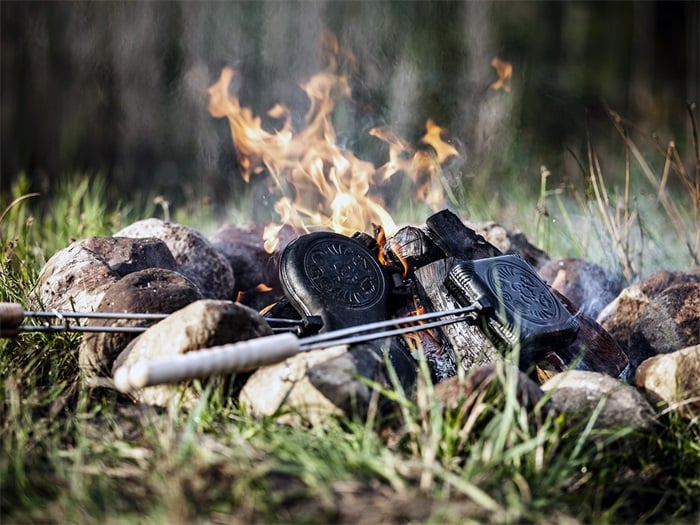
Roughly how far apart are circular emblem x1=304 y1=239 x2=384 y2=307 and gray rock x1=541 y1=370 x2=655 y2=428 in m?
0.87

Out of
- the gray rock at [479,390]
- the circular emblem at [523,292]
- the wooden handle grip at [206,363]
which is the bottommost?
the gray rock at [479,390]

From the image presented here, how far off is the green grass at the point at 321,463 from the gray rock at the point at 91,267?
12.3 inches

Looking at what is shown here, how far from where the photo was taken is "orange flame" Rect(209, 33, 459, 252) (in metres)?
3.89

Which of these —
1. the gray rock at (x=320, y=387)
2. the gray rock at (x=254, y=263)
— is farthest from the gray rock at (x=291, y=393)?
the gray rock at (x=254, y=263)

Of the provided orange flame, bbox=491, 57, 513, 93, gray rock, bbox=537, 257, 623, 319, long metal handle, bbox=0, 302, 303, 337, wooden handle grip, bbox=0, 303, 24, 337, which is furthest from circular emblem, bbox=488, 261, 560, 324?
orange flame, bbox=491, 57, 513, 93

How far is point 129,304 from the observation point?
9.14 feet

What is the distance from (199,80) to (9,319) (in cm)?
622

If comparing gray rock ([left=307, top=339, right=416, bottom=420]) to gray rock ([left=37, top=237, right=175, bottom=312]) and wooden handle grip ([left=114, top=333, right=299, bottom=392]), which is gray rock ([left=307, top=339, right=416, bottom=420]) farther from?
gray rock ([left=37, top=237, right=175, bottom=312])

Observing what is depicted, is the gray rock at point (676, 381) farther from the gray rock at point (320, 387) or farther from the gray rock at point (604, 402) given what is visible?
the gray rock at point (320, 387)

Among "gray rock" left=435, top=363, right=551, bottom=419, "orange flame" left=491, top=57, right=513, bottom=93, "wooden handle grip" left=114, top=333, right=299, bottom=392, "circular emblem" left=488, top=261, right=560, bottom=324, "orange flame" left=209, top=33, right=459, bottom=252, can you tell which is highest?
"orange flame" left=491, top=57, right=513, bottom=93

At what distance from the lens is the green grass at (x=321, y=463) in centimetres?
185

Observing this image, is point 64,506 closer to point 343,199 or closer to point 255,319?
point 255,319

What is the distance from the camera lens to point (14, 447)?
2168 millimetres

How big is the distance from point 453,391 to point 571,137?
704 cm
